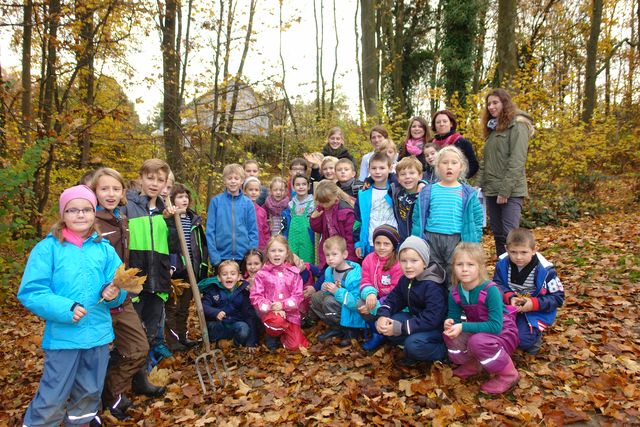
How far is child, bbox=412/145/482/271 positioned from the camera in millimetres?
4297

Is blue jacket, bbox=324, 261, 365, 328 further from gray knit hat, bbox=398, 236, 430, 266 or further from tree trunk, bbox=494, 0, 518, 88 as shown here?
tree trunk, bbox=494, 0, 518, 88

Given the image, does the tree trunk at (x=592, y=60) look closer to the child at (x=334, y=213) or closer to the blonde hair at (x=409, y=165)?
the blonde hair at (x=409, y=165)

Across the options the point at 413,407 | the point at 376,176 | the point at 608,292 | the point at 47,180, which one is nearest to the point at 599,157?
the point at 608,292

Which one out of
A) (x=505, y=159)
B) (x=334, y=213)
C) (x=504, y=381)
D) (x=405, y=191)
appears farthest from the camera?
(x=334, y=213)

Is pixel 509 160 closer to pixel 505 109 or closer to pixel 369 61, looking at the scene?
pixel 505 109

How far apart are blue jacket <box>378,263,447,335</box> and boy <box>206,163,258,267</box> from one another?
215 centimetres

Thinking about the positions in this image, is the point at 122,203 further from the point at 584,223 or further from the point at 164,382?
the point at 584,223

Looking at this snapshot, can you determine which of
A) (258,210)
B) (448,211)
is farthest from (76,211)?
(448,211)

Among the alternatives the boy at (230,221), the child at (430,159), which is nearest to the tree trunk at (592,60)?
the child at (430,159)

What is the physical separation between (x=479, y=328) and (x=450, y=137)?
9.59 feet

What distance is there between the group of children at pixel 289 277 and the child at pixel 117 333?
11 millimetres

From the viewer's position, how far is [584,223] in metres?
10.1

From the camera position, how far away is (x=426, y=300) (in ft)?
12.8

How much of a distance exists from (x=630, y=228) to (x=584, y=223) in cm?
141
